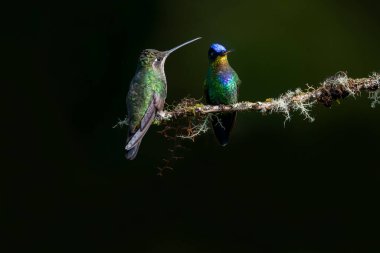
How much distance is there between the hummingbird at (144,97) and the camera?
4012 millimetres

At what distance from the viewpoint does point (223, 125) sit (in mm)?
4070

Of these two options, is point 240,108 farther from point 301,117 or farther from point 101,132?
point 101,132

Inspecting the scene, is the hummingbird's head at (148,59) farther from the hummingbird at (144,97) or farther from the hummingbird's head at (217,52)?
the hummingbird's head at (217,52)

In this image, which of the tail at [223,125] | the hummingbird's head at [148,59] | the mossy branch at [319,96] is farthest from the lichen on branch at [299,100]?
the hummingbird's head at [148,59]

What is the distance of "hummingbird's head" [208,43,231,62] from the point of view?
429cm

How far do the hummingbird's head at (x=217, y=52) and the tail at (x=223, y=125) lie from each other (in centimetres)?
37

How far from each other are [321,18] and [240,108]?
3.20m

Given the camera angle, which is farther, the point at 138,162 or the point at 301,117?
the point at 138,162

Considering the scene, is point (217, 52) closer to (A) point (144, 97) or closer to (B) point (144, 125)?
(A) point (144, 97)

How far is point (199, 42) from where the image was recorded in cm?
654

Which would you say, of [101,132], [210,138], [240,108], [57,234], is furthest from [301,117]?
[240,108]

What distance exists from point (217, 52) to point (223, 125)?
0.44 m

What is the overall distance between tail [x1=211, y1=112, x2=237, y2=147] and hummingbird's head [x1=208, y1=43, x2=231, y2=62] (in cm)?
37

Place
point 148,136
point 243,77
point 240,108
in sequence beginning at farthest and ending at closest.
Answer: point 148,136
point 243,77
point 240,108
